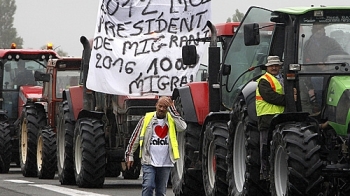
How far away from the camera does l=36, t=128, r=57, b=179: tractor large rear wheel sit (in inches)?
1017

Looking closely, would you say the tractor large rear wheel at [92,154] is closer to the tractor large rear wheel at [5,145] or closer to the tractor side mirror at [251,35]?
the tractor large rear wheel at [5,145]

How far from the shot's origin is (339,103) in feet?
49.0

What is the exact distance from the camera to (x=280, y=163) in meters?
15.1

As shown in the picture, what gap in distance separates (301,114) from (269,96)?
2.57 ft

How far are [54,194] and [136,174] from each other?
507 cm

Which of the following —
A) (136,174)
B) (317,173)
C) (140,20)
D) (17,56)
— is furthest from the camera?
(17,56)

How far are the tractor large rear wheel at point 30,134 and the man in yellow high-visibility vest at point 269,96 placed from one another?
11582 mm

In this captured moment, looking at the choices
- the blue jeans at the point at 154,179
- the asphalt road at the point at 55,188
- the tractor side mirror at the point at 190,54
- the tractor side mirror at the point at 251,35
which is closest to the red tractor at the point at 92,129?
the asphalt road at the point at 55,188

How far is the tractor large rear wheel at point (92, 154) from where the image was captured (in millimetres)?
22172

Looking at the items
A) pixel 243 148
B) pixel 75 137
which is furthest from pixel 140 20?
pixel 243 148

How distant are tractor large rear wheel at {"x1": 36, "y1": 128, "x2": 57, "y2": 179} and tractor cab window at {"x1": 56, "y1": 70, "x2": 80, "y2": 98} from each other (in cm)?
151

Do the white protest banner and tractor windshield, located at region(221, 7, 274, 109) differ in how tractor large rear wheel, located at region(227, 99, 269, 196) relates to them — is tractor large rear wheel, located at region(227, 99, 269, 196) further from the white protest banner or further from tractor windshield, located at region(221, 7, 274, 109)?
the white protest banner

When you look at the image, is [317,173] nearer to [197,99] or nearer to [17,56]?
[197,99]

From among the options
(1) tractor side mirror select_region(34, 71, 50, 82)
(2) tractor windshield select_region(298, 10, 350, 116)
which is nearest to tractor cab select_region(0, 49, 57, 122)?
(1) tractor side mirror select_region(34, 71, 50, 82)
